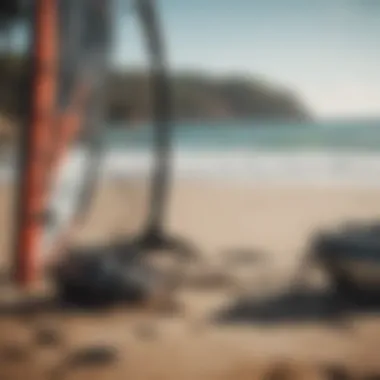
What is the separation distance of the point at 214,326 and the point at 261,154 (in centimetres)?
27

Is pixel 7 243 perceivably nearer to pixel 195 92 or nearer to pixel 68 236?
pixel 68 236

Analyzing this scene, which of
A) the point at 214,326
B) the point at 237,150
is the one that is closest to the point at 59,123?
the point at 237,150

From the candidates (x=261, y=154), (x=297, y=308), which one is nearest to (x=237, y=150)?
(x=261, y=154)

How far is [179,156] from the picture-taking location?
1.20 m

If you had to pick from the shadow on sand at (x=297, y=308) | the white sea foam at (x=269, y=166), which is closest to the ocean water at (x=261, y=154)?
the white sea foam at (x=269, y=166)

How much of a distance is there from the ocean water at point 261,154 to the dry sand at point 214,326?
21 millimetres

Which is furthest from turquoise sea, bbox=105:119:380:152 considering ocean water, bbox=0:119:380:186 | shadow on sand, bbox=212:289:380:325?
shadow on sand, bbox=212:289:380:325

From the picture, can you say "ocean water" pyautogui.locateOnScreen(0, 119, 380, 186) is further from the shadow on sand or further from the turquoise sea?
the shadow on sand

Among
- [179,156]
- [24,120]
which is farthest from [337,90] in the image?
[24,120]

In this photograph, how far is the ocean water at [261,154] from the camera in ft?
3.85

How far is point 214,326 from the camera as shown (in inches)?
46.5

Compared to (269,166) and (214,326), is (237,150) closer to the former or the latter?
(269,166)

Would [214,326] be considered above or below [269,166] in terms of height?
below

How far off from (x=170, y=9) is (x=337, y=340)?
568mm
